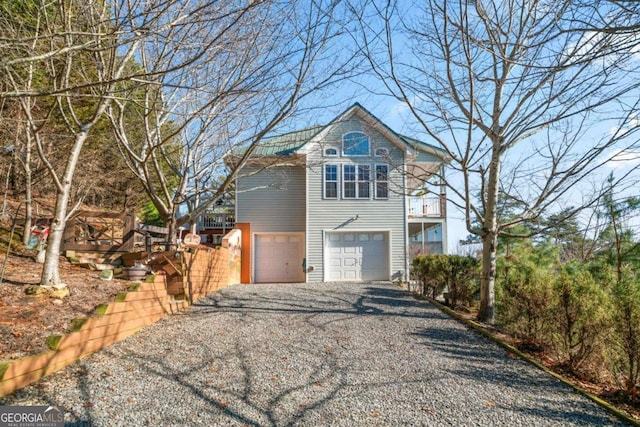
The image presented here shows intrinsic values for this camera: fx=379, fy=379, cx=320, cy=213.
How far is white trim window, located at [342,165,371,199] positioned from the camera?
13.7 metres

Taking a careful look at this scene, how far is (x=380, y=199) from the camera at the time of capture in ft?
44.8

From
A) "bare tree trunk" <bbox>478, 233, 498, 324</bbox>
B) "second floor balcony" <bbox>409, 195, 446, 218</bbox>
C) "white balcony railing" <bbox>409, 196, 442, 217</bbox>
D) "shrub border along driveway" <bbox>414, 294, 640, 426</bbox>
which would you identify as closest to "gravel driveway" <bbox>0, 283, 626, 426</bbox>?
"shrub border along driveway" <bbox>414, 294, 640, 426</bbox>

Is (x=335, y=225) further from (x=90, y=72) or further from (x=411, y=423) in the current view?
(x=411, y=423)

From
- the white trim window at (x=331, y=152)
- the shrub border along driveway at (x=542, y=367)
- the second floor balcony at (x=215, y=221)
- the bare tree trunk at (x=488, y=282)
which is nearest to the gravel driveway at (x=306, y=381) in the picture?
the shrub border along driveway at (x=542, y=367)

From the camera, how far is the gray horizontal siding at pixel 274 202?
A: 13.8 meters

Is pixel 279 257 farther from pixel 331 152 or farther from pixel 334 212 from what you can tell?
pixel 331 152

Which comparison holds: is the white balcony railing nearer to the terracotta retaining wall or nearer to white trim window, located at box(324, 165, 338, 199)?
white trim window, located at box(324, 165, 338, 199)

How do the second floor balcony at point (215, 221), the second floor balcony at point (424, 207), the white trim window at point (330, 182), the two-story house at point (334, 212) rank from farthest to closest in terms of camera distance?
the second floor balcony at point (215, 221) < the second floor balcony at point (424, 207) < the white trim window at point (330, 182) < the two-story house at point (334, 212)

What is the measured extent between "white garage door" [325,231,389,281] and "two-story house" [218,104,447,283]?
0.04 meters

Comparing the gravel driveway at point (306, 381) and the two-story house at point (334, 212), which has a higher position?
the two-story house at point (334, 212)

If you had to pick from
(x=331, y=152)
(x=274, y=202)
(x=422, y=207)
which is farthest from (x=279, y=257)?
(x=422, y=207)

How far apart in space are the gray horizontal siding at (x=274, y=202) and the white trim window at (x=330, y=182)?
3.25 feet

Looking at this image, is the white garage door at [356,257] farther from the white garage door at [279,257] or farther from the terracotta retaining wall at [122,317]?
the terracotta retaining wall at [122,317]

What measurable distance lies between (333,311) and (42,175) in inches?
413
